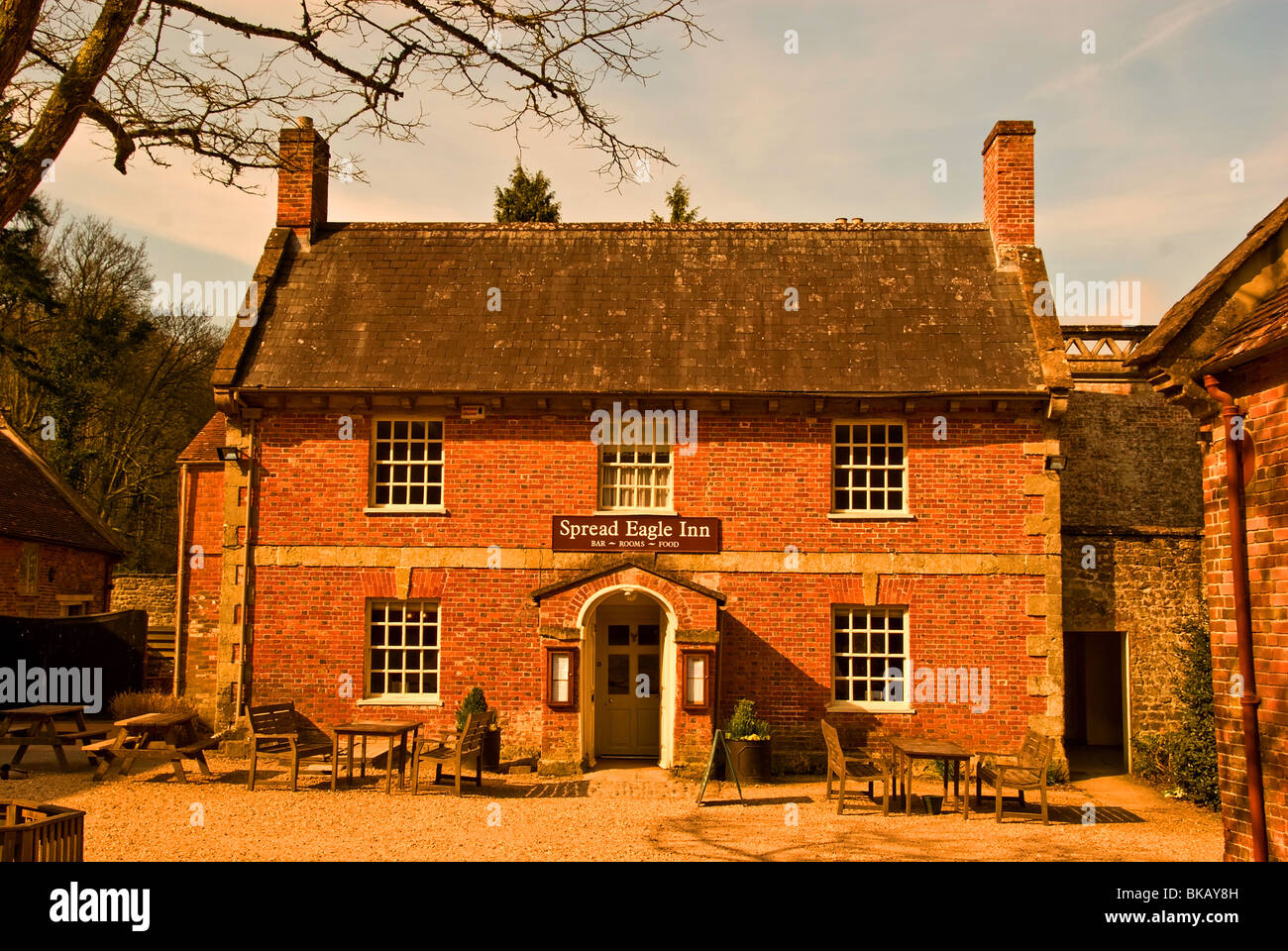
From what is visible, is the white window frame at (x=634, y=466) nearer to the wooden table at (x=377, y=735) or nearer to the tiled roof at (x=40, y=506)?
the wooden table at (x=377, y=735)

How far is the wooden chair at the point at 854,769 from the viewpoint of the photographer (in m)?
12.8

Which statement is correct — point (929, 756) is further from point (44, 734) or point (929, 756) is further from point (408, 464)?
point (44, 734)

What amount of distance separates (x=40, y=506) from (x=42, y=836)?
21.0m

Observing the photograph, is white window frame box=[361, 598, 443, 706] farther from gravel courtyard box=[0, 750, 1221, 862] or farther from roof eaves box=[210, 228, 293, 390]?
roof eaves box=[210, 228, 293, 390]

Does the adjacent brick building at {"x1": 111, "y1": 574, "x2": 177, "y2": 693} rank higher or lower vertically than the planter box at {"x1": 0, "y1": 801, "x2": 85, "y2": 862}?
higher

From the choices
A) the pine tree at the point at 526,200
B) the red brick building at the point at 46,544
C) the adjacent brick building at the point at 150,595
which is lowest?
the adjacent brick building at the point at 150,595

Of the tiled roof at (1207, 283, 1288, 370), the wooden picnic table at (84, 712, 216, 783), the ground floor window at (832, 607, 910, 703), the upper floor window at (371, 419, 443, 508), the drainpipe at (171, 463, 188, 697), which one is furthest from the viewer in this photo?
Result: the drainpipe at (171, 463, 188, 697)

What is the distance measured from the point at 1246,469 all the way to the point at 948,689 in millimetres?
8381

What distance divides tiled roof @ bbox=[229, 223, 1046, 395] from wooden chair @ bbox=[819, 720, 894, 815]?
5.43 meters

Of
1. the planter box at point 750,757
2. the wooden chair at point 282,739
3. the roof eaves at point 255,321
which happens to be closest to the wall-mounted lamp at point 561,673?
the planter box at point 750,757

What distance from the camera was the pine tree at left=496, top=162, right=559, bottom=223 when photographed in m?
32.2

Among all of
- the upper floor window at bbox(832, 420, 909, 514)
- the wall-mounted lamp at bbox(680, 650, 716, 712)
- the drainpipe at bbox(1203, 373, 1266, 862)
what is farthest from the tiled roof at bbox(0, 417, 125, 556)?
the drainpipe at bbox(1203, 373, 1266, 862)

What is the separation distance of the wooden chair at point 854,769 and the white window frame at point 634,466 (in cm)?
437
